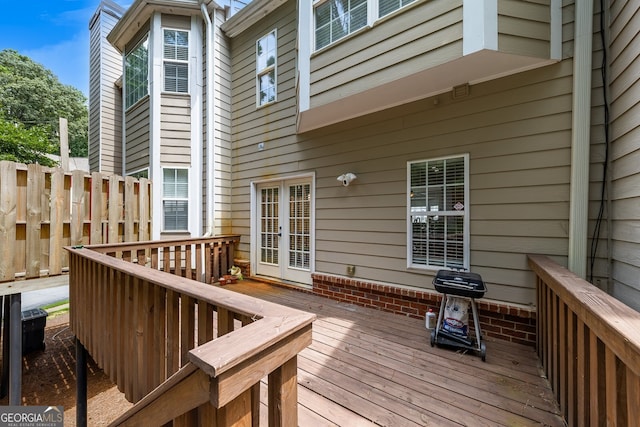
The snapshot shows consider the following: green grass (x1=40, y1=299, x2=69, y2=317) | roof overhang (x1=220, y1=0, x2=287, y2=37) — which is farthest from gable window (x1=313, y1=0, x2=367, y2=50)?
green grass (x1=40, y1=299, x2=69, y2=317)

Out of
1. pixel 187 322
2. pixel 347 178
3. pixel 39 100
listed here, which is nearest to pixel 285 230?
pixel 347 178

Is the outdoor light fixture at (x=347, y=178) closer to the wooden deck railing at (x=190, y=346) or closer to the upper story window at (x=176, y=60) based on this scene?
the wooden deck railing at (x=190, y=346)

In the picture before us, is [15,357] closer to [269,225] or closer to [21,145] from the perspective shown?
[269,225]

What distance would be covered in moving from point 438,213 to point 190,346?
2.80 metres

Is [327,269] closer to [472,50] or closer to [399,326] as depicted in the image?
[399,326]

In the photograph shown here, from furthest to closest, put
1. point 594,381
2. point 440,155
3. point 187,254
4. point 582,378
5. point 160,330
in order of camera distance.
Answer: point 187,254 → point 440,155 → point 160,330 → point 582,378 → point 594,381

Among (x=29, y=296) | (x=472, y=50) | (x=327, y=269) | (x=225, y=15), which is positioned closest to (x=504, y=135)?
(x=472, y=50)

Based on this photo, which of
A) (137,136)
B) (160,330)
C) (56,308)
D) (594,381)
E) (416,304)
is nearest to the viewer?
(594,381)

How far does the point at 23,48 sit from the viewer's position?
54.7 feet

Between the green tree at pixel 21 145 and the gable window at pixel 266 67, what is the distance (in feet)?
38.7

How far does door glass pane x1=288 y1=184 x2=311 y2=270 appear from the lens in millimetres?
4508

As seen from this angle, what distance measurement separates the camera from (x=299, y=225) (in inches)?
181

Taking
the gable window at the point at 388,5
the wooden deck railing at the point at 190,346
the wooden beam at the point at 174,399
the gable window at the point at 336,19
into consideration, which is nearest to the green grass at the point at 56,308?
the wooden deck railing at the point at 190,346

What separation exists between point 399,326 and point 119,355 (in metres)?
2.62
